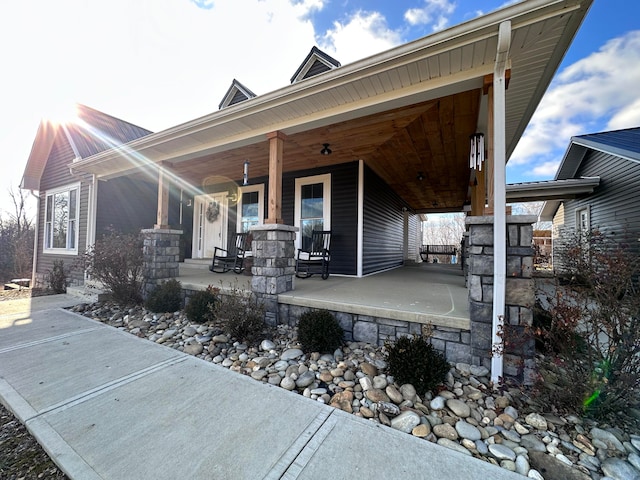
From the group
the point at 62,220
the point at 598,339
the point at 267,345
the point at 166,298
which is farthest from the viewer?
the point at 62,220

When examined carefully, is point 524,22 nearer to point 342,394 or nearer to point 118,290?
point 342,394

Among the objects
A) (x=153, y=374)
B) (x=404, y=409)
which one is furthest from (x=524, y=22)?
(x=153, y=374)

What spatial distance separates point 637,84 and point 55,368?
11803 millimetres

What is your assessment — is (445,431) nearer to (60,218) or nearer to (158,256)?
(158,256)

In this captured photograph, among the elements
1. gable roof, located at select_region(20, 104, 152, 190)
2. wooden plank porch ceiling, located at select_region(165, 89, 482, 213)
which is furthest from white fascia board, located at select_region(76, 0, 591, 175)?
gable roof, located at select_region(20, 104, 152, 190)

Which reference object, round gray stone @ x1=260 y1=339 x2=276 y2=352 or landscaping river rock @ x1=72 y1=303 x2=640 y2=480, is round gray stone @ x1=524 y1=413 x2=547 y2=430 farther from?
round gray stone @ x1=260 y1=339 x2=276 y2=352

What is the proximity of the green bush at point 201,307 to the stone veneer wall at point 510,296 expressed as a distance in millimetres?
3021

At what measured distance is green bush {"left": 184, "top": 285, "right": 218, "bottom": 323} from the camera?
357 cm

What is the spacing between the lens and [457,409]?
1.87m

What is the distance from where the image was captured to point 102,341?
→ 3145 millimetres

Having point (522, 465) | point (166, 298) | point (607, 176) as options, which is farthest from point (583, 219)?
point (166, 298)

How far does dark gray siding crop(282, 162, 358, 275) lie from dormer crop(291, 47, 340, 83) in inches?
68.8

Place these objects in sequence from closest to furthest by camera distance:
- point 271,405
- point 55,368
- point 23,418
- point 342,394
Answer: point 23,418 → point 271,405 → point 342,394 → point 55,368

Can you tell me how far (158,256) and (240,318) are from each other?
8.91ft
